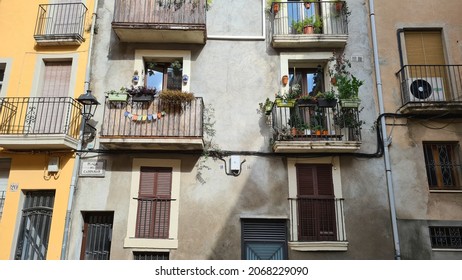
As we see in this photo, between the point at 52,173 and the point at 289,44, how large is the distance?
24.3 feet

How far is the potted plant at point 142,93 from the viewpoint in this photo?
10.5m

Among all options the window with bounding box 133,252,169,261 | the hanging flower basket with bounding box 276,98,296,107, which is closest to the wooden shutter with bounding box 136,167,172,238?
the window with bounding box 133,252,169,261

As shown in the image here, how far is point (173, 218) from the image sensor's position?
33.3ft

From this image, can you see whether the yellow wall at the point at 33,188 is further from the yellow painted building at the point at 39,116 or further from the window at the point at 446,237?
the window at the point at 446,237

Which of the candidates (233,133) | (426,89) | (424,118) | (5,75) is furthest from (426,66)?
(5,75)

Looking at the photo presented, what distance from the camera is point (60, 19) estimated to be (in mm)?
11797

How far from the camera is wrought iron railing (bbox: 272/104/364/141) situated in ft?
34.1

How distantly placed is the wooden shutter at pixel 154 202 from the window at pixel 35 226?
96.4 inches

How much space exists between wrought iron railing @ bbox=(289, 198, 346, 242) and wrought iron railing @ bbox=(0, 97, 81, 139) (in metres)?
6.30

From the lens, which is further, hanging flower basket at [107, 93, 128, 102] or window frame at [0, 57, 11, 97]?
window frame at [0, 57, 11, 97]

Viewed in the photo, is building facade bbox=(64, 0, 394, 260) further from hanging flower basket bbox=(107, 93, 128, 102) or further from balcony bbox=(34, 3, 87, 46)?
balcony bbox=(34, 3, 87, 46)

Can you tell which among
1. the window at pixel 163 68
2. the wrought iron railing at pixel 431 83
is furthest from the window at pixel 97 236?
the wrought iron railing at pixel 431 83

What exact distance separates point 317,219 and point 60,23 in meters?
9.29

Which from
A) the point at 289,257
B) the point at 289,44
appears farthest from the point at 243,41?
the point at 289,257
